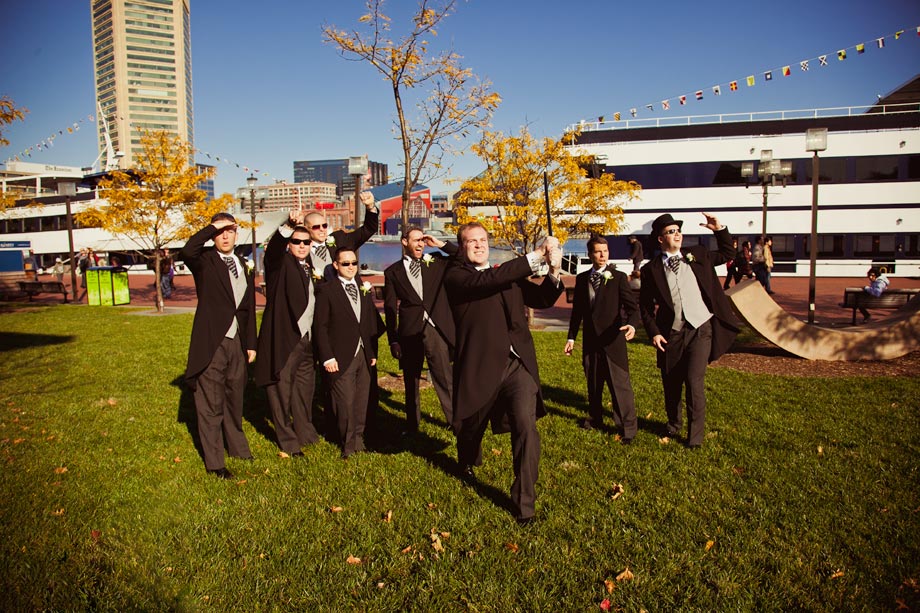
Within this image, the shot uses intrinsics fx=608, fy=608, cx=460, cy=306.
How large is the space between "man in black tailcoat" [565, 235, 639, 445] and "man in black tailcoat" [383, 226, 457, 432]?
4.52ft

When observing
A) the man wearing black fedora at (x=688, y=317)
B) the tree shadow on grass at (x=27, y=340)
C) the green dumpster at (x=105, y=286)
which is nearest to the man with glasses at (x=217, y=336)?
the man wearing black fedora at (x=688, y=317)

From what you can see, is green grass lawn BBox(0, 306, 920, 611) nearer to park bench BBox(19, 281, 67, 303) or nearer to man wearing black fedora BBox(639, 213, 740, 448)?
man wearing black fedora BBox(639, 213, 740, 448)

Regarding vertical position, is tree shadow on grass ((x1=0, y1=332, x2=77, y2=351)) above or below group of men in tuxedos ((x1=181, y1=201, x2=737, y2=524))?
below

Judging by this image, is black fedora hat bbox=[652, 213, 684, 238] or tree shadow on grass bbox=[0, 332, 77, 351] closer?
black fedora hat bbox=[652, 213, 684, 238]

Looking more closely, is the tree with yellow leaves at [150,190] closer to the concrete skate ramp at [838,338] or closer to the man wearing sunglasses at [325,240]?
the man wearing sunglasses at [325,240]

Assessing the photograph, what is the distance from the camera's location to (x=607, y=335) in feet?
21.2

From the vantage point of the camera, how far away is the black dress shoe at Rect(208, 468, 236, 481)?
5420 millimetres

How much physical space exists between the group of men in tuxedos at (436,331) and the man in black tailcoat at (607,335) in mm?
15

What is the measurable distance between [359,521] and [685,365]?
352cm

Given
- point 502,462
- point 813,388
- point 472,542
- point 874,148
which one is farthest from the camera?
point 874,148

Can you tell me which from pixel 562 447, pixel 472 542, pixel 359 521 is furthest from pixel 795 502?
pixel 359 521

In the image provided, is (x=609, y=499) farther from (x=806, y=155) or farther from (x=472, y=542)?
(x=806, y=155)

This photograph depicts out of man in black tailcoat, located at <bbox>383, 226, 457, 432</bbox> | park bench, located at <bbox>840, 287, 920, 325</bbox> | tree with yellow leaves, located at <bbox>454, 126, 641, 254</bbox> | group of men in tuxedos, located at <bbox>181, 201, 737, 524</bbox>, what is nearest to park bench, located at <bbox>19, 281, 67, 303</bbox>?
tree with yellow leaves, located at <bbox>454, 126, 641, 254</bbox>

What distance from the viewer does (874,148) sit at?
3322 centimetres
